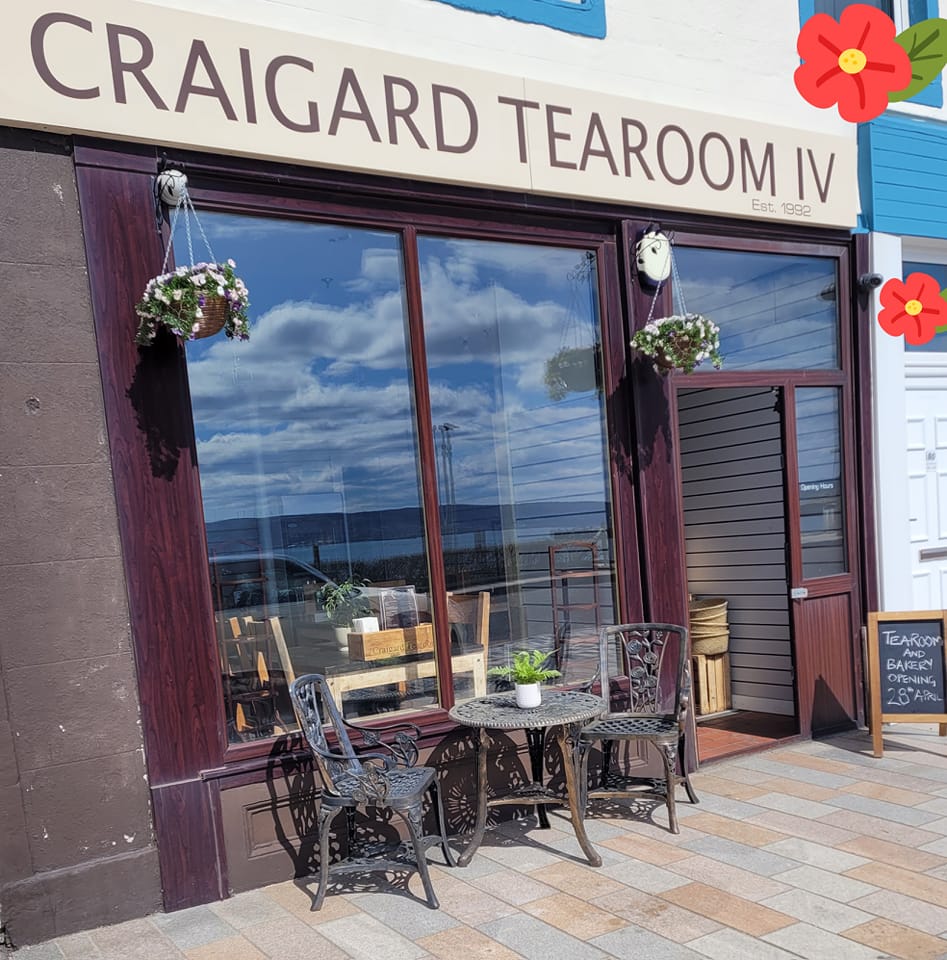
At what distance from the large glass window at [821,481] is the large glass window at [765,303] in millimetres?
252

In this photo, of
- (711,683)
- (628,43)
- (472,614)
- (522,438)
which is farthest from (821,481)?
(628,43)

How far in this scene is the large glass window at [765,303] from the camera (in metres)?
5.35

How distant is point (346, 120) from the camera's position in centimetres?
403

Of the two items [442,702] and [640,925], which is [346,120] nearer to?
[442,702]

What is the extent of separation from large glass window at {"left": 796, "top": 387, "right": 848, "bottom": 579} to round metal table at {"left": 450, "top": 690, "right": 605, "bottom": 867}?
220 cm

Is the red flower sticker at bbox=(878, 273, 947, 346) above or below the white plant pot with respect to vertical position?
above

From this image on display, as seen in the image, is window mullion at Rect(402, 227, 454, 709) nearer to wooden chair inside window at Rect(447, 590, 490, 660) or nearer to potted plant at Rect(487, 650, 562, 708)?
wooden chair inside window at Rect(447, 590, 490, 660)

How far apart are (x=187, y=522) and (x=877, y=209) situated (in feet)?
15.5

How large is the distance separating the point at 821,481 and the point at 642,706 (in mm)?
2021

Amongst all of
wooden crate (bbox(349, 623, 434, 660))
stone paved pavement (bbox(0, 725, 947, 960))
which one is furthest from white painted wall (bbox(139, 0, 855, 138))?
stone paved pavement (bbox(0, 725, 947, 960))

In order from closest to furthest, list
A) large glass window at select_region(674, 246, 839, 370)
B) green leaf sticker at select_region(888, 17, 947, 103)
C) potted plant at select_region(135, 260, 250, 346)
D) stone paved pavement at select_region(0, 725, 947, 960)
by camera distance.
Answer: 1. stone paved pavement at select_region(0, 725, 947, 960)
2. potted plant at select_region(135, 260, 250, 346)
3. large glass window at select_region(674, 246, 839, 370)
4. green leaf sticker at select_region(888, 17, 947, 103)

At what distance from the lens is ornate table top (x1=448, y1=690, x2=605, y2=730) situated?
3.84 m

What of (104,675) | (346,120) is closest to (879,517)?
(346,120)

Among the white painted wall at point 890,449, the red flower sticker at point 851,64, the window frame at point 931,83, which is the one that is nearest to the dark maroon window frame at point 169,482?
the red flower sticker at point 851,64
